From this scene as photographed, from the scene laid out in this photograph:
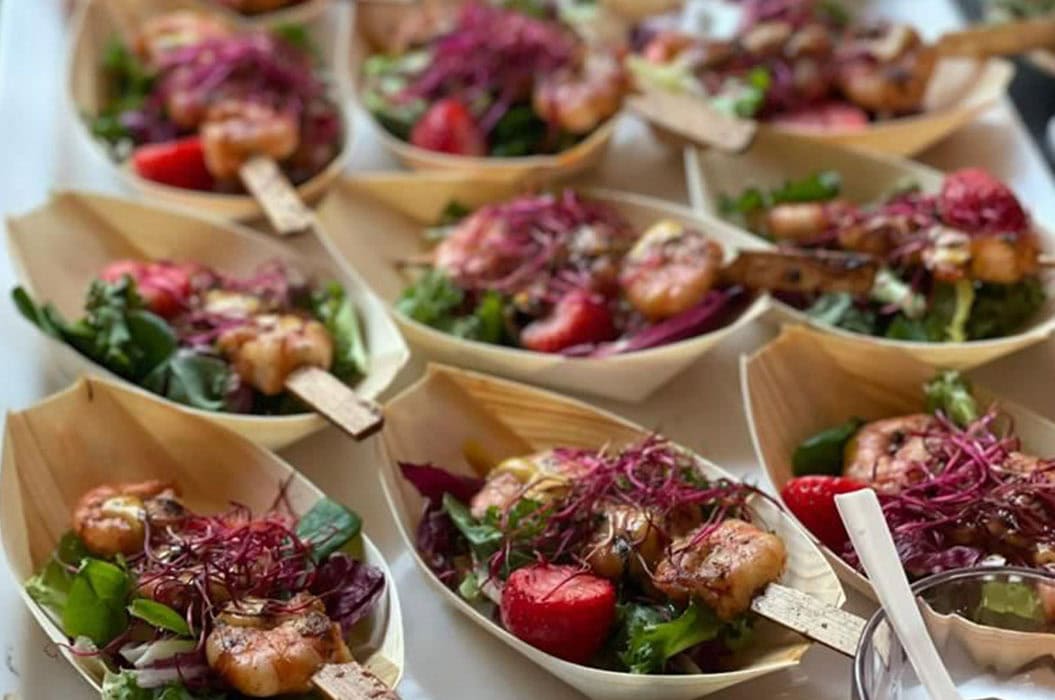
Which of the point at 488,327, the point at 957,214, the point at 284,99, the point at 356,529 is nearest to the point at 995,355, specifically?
the point at 957,214

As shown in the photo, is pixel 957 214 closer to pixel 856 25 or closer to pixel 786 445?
pixel 786 445

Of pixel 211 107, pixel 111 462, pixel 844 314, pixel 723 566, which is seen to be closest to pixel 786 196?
pixel 844 314

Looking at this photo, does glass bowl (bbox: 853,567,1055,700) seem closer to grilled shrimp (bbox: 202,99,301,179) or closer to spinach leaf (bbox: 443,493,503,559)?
spinach leaf (bbox: 443,493,503,559)

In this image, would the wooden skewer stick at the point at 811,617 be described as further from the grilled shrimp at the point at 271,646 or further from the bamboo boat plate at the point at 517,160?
the bamboo boat plate at the point at 517,160

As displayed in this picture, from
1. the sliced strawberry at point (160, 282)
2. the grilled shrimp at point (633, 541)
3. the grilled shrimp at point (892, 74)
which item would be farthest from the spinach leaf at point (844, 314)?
the sliced strawberry at point (160, 282)

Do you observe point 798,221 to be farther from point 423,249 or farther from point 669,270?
point 423,249

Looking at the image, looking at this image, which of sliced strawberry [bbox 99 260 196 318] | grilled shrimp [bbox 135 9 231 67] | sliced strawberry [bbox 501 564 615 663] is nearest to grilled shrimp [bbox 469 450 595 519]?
sliced strawberry [bbox 501 564 615 663]

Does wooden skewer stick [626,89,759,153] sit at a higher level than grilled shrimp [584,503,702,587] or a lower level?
higher
